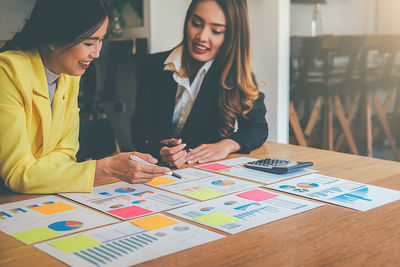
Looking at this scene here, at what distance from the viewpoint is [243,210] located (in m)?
1.05

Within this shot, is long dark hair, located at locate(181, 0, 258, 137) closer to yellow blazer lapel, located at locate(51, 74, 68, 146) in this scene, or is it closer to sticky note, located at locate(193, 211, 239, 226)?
yellow blazer lapel, located at locate(51, 74, 68, 146)

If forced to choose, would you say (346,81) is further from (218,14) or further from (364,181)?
(364,181)

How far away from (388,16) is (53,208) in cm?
229

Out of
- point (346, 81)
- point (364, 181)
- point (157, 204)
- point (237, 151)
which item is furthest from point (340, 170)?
point (346, 81)

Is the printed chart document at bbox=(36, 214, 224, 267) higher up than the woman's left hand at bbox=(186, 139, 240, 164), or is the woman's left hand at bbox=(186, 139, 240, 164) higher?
the woman's left hand at bbox=(186, 139, 240, 164)

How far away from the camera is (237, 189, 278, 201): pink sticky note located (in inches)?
45.0

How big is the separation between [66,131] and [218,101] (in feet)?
2.33

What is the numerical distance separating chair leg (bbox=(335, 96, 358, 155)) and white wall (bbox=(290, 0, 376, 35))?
1.43 ft

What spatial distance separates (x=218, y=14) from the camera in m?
2.02

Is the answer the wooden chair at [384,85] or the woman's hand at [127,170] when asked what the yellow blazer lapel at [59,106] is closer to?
the woman's hand at [127,170]

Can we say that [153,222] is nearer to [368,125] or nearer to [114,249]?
[114,249]

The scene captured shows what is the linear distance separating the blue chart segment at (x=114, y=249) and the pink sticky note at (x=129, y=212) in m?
0.12

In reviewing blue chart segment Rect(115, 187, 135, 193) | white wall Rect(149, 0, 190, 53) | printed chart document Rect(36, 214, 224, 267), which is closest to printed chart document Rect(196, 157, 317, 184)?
blue chart segment Rect(115, 187, 135, 193)

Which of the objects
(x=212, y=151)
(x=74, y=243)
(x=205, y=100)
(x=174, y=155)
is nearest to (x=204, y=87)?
(x=205, y=100)
